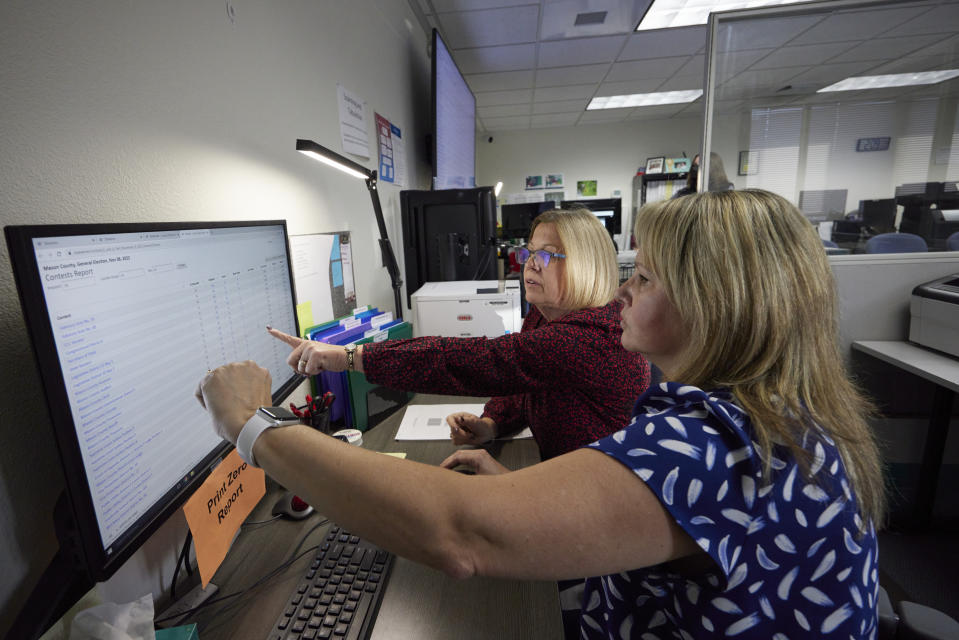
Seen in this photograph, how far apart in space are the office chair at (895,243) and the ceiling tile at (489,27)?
8.44ft

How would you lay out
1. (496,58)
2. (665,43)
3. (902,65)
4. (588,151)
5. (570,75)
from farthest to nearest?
(588,151), (570,75), (902,65), (496,58), (665,43)

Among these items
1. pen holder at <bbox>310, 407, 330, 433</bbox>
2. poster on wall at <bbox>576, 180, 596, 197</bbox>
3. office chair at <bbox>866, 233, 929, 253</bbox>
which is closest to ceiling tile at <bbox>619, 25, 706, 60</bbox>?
office chair at <bbox>866, 233, 929, 253</bbox>

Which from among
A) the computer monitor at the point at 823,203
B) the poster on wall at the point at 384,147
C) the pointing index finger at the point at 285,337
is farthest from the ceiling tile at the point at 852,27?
the pointing index finger at the point at 285,337

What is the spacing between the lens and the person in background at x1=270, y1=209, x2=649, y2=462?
1.00 m

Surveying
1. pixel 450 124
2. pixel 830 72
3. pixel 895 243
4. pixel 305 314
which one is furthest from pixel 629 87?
pixel 305 314

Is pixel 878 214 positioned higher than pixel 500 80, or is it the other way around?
pixel 500 80

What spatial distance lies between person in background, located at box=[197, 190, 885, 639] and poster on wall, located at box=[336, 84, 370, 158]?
130cm

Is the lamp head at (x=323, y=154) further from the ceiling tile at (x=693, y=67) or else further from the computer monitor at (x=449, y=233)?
the ceiling tile at (x=693, y=67)

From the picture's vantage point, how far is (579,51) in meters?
3.78

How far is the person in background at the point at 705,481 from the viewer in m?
0.47

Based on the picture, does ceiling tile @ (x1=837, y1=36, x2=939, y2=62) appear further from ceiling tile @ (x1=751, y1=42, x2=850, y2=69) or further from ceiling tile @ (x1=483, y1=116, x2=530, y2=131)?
ceiling tile @ (x1=483, y1=116, x2=530, y2=131)

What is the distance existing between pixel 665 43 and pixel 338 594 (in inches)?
173

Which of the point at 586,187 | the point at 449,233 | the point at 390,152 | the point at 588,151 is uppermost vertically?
the point at 588,151

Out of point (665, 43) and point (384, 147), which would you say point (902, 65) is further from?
point (384, 147)
